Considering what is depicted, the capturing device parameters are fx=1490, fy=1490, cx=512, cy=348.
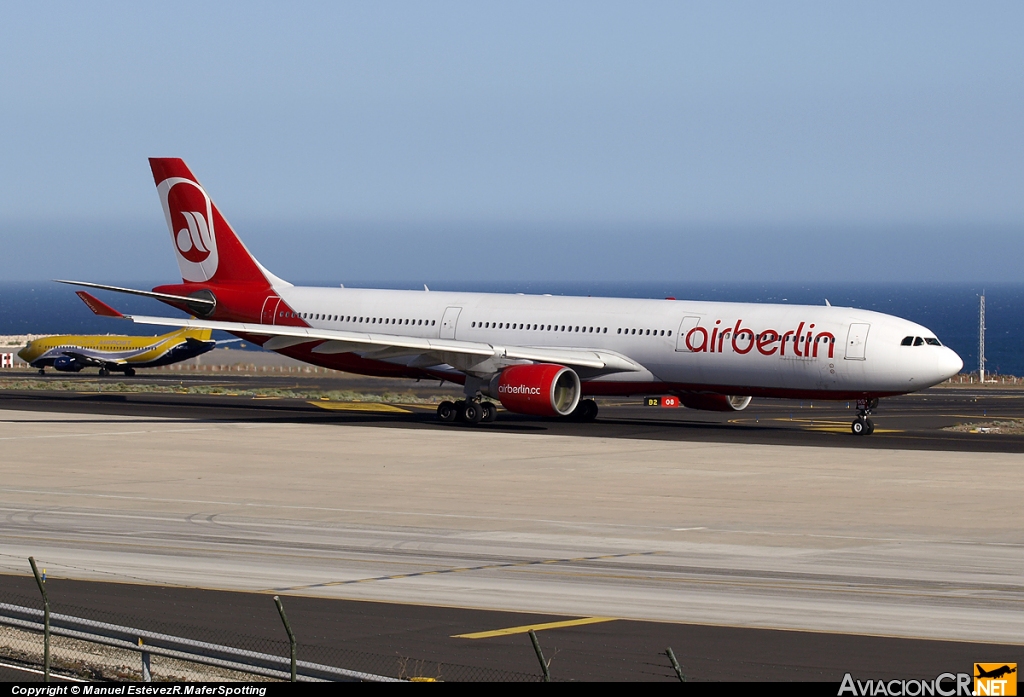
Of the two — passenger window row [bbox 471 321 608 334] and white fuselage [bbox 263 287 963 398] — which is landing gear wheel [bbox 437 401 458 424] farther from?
passenger window row [bbox 471 321 608 334]

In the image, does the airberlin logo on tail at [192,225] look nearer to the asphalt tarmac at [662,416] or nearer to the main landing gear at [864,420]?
the asphalt tarmac at [662,416]

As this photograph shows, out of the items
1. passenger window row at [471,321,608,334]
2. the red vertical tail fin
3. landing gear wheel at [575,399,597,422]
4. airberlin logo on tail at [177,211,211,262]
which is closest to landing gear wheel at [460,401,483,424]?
passenger window row at [471,321,608,334]

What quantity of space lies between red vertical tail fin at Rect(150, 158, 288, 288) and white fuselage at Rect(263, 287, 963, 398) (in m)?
4.33

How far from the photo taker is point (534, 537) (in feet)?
88.1

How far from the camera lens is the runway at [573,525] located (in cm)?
1986

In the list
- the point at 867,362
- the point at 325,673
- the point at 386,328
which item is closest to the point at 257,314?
the point at 386,328

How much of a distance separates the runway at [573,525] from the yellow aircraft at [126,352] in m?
52.6

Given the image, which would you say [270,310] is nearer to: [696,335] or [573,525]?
[696,335]

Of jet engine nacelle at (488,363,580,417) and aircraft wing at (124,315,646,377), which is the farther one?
aircraft wing at (124,315,646,377)

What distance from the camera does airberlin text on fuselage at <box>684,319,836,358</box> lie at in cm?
4722

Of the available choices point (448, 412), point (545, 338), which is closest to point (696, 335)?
point (545, 338)

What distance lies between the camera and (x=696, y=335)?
161ft

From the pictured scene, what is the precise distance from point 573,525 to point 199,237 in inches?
1398

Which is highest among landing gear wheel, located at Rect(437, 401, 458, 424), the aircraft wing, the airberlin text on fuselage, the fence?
the airberlin text on fuselage
